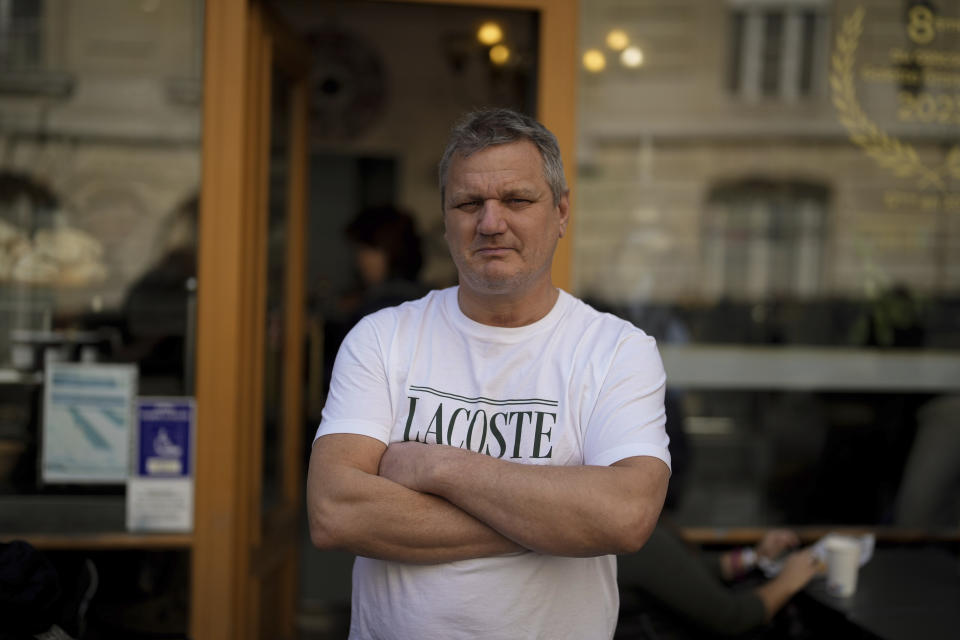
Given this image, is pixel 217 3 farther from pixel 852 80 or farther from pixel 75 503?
pixel 852 80

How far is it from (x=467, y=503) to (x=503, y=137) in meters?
0.72

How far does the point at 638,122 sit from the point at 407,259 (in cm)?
114

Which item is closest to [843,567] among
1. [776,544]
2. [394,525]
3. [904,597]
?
[904,597]

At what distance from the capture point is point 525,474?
1535mm

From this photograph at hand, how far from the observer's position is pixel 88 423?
2.93 metres

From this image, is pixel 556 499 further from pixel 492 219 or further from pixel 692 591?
pixel 692 591

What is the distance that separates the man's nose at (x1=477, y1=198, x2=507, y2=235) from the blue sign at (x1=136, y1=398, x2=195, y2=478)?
5.32 feet

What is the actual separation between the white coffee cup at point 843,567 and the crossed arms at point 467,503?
121 centimetres

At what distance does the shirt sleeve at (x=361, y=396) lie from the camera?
5.59 ft

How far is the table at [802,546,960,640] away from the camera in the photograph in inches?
86.9

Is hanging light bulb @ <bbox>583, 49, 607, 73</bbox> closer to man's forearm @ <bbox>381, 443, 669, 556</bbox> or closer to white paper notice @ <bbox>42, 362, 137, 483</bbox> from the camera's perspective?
white paper notice @ <bbox>42, 362, 137, 483</bbox>

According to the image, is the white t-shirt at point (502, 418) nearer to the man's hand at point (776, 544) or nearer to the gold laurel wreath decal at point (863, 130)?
the man's hand at point (776, 544)

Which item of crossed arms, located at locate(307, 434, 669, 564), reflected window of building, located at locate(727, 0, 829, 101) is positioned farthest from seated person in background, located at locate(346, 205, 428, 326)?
crossed arms, located at locate(307, 434, 669, 564)

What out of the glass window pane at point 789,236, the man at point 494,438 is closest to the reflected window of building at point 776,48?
the glass window pane at point 789,236
